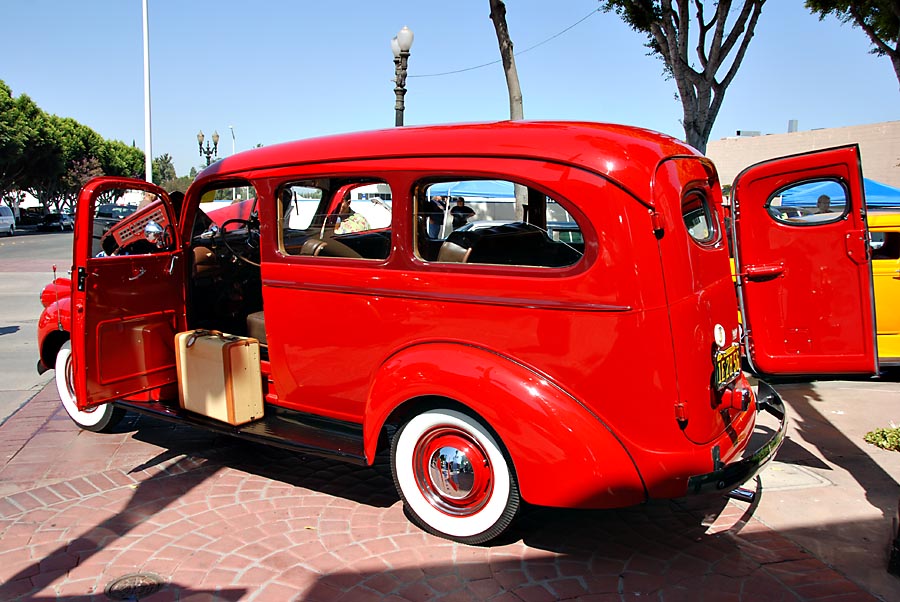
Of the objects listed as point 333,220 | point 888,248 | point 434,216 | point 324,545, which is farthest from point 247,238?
point 888,248

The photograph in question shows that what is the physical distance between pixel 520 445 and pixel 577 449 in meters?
0.27

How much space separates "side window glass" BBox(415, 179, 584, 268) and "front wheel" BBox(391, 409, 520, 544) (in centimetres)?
84

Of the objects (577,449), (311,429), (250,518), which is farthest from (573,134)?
Answer: (250,518)

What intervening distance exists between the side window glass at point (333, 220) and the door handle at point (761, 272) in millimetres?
2389

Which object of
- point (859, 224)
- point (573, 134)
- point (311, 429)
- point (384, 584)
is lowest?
point (384, 584)

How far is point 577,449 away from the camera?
306cm

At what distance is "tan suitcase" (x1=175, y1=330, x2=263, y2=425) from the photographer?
435 centimetres

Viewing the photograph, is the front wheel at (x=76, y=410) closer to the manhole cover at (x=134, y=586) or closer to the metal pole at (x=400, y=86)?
the manhole cover at (x=134, y=586)

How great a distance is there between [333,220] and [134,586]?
2.27m

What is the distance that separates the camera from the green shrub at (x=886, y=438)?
16.3 feet

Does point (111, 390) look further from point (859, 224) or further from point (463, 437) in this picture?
point (859, 224)

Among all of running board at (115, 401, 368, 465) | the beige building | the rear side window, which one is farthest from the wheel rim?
the beige building

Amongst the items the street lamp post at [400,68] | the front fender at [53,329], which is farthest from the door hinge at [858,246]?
the street lamp post at [400,68]

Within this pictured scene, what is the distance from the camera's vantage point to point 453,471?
3.52m
